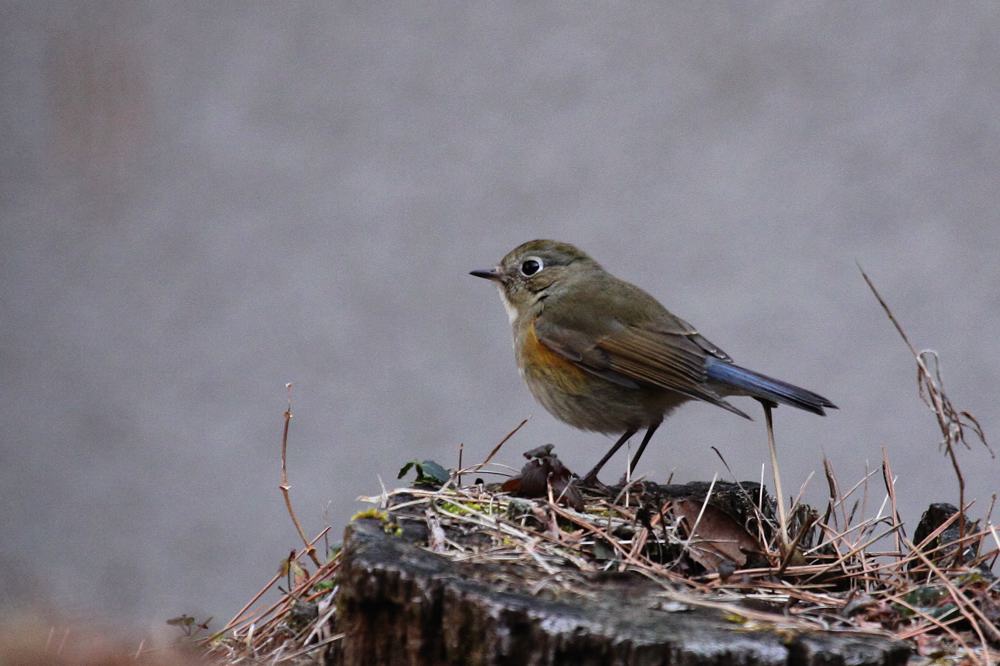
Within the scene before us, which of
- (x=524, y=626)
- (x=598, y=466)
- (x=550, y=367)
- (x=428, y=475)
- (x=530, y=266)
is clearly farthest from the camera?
(x=530, y=266)

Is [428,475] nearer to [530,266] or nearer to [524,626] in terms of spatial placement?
[524,626]

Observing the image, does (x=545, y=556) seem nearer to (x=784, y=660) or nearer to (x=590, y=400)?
(x=784, y=660)

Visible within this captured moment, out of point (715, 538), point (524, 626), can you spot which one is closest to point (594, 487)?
point (715, 538)

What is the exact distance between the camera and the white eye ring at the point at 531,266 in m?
4.70

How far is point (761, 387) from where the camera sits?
4.03 m

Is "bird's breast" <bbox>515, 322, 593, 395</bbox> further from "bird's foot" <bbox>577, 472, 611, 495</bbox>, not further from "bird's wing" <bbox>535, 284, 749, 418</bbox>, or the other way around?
"bird's foot" <bbox>577, 472, 611, 495</bbox>

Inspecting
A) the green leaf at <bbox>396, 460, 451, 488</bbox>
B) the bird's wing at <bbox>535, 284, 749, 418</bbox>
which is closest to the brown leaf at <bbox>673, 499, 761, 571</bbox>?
the green leaf at <bbox>396, 460, 451, 488</bbox>

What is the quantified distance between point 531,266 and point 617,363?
0.72 m

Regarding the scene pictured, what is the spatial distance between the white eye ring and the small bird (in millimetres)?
156

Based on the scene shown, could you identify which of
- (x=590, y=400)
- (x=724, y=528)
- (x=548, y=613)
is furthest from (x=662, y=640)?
(x=590, y=400)

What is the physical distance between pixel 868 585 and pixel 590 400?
140 cm

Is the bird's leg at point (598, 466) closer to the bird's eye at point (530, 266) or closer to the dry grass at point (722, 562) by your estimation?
the dry grass at point (722, 562)

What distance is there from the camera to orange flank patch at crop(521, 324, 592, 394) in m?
4.22

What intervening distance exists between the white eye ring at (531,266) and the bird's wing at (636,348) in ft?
1.02
